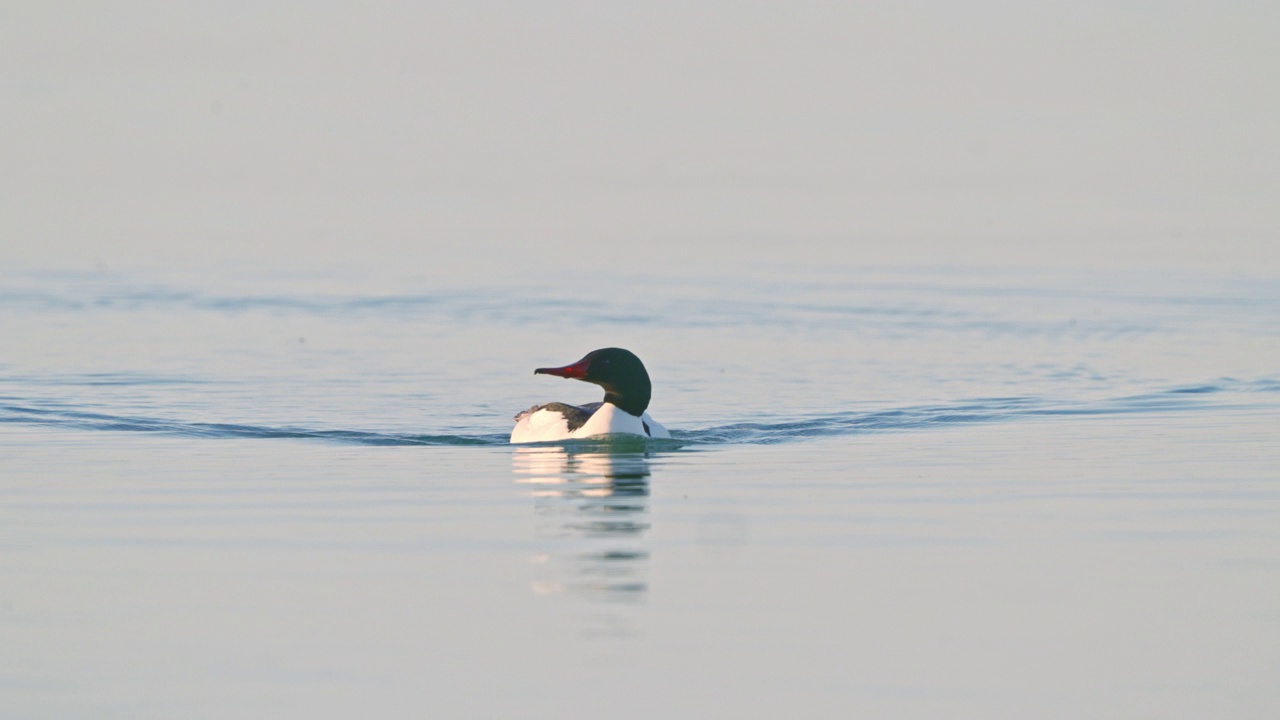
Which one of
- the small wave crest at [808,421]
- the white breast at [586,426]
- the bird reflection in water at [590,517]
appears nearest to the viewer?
the bird reflection in water at [590,517]

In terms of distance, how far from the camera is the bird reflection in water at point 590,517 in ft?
33.5

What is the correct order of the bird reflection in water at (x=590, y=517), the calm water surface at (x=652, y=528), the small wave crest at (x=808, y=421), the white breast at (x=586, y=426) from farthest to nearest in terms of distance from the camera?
1. the small wave crest at (x=808, y=421)
2. the white breast at (x=586, y=426)
3. the bird reflection in water at (x=590, y=517)
4. the calm water surface at (x=652, y=528)

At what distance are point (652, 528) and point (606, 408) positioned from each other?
5.56 meters

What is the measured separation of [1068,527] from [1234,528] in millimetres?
991

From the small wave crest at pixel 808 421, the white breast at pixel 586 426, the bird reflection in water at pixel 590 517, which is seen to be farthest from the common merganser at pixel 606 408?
the small wave crest at pixel 808 421

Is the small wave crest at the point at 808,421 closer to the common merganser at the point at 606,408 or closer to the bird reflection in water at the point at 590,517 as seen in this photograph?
the common merganser at the point at 606,408

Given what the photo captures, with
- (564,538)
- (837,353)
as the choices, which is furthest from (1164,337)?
(564,538)

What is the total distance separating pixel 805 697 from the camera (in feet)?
26.4

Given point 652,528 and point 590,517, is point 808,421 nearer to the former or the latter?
point 590,517

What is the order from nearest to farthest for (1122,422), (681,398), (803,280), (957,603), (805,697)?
(805,697), (957,603), (1122,422), (681,398), (803,280)

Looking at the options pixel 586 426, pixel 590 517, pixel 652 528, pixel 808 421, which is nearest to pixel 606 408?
pixel 586 426

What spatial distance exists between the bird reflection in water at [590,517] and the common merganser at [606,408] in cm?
26

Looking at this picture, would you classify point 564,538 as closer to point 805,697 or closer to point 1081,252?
point 805,697

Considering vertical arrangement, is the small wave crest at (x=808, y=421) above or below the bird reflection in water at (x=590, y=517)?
above
